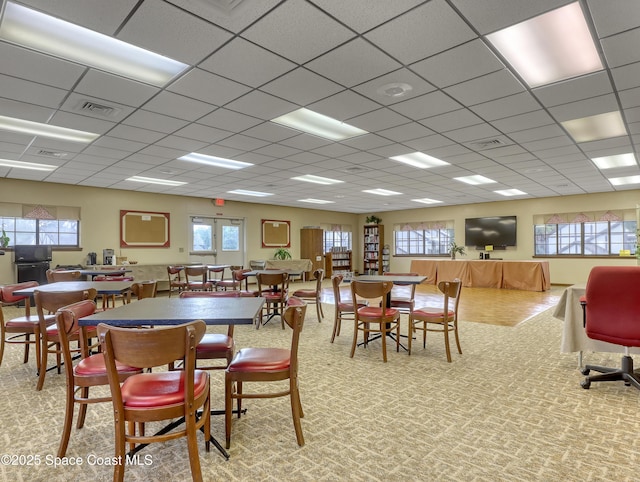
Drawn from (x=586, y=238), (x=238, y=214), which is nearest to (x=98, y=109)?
(x=238, y=214)

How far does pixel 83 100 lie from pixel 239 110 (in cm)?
160

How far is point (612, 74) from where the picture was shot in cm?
346

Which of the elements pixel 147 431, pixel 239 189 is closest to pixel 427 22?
pixel 147 431

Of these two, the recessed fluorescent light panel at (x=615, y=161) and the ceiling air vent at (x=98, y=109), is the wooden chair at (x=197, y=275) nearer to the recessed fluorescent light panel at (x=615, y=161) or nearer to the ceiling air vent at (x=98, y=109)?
the ceiling air vent at (x=98, y=109)

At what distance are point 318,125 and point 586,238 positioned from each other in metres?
10.9

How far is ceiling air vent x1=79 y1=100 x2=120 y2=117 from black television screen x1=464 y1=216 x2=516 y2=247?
12.3 metres

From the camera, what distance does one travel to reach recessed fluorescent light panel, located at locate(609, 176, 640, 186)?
880cm

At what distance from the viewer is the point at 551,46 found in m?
3.03

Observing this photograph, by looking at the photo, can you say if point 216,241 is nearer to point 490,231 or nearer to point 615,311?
point 490,231

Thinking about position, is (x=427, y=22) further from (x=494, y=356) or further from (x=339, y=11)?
(x=494, y=356)

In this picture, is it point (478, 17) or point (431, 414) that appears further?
point (431, 414)

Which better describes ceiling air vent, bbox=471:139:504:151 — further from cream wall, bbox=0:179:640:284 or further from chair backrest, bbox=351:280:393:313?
cream wall, bbox=0:179:640:284

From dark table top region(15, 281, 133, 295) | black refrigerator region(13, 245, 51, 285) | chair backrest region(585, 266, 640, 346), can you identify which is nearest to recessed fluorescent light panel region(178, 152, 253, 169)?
dark table top region(15, 281, 133, 295)

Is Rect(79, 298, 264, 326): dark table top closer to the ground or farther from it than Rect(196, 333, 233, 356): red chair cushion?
farther from it
